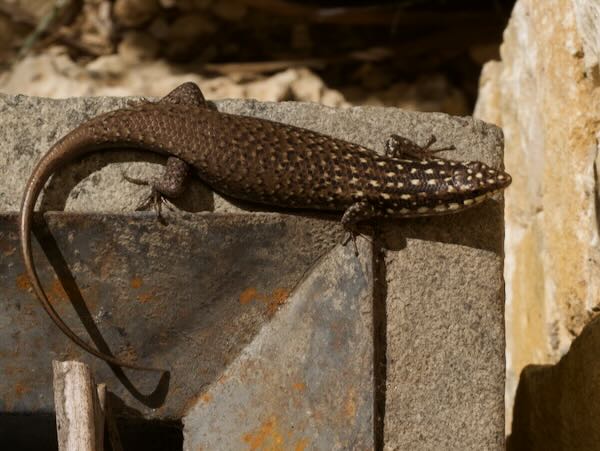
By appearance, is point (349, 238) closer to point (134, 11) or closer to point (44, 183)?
point (44, 183)

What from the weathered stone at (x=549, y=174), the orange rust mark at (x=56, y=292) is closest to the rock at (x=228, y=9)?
the weathered stone at (x=549, y=174)

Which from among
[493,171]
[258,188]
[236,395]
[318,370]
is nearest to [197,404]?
[236,395]

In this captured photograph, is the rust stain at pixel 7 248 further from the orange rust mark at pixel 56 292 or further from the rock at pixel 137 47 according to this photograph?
the rock at pixel 137 47

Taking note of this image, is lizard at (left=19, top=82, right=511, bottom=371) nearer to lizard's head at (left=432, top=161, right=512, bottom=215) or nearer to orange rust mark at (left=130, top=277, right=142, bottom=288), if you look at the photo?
lizard's head at (left=432, top=161, right=512, bottom=215)

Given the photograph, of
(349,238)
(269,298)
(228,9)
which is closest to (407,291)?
(349,238)

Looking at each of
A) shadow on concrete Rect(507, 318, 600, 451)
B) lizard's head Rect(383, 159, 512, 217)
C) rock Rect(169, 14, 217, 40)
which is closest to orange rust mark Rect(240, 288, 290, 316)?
lizard's head Rect(383, 159, 512, 217)

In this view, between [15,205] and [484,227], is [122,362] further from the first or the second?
[484,227]

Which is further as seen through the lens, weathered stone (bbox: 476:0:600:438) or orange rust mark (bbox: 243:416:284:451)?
weathered stone (bbox: 476:0:600:438)
